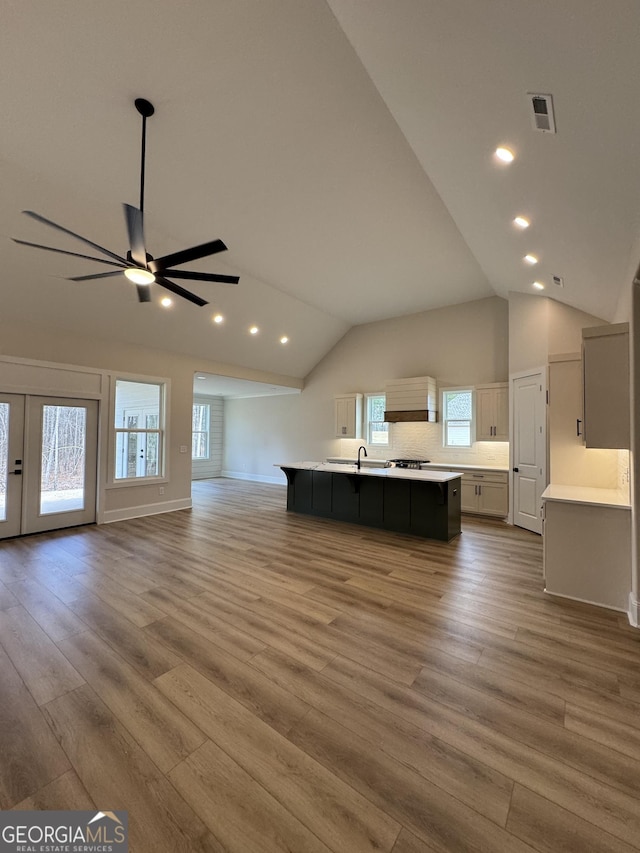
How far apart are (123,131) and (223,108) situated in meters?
0.93

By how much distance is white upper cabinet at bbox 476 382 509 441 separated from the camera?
21.0 ft

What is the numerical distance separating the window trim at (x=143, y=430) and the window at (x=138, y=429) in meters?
0.02

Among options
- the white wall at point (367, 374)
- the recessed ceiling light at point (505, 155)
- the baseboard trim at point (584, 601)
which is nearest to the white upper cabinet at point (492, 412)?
the white wall at point (367, 374)

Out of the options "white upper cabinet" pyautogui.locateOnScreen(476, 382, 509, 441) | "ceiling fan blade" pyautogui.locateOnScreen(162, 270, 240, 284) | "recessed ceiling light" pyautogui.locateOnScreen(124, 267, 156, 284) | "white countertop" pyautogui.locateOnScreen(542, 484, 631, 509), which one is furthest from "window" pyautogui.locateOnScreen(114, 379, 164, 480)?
"white countertop" pyautogui.locateOnScreen(542, 484, 631, 509)

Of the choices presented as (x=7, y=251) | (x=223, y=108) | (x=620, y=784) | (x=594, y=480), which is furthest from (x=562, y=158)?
(x=7, y=251)

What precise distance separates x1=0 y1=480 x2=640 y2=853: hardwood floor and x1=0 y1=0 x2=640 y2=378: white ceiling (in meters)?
2.99

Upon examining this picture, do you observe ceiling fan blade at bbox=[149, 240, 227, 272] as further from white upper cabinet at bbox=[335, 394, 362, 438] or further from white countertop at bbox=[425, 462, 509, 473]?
white upper cabinet at bbox=[335, 394, 362, 438]

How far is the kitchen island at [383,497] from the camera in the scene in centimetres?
479

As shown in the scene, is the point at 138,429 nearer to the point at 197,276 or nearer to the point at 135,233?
the point at 197,276

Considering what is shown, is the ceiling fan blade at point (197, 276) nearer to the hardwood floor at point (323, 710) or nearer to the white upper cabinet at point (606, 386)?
the hardwood floor at point (323, 710)

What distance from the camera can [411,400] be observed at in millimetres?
7176

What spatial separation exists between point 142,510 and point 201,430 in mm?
5377

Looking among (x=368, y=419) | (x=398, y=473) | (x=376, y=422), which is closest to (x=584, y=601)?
(x=398, y=473)

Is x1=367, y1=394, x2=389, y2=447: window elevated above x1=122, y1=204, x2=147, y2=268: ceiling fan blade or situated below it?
below
